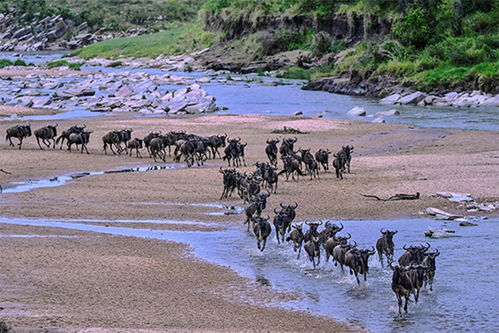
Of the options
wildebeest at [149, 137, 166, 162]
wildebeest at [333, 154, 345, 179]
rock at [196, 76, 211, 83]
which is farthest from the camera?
rock at [196, 76, 211, 83]

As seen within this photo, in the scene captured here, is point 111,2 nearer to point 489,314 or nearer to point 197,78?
point 197,78

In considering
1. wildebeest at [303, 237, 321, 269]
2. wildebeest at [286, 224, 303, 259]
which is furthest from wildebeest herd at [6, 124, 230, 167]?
wildebeest at [303, 237, 321, 269]

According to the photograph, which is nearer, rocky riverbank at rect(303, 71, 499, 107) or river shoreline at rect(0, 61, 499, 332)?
river shoreline at rect(0, 61, 499, 332)

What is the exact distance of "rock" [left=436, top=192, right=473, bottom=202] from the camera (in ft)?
76.6

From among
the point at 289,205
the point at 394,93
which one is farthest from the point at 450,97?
the point at 289,205

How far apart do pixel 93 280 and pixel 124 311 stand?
87.5 inches

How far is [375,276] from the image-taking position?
55.5 feet

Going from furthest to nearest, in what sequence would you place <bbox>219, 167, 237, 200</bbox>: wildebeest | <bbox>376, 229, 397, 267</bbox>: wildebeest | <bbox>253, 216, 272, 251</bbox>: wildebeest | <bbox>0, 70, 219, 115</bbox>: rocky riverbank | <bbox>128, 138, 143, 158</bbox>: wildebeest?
<bbox>0, 70, 219, 115</bbox>: rocky riverbank < <bbox>128, 138, 143, 158</bbox>: wildebeest < <bbox>219, 167, 237, 200</bbox>: wildebeest < <bbox>253, 216, 272, 251</bbox>: wildebeest < <bbox>376, 229, 397, 267</bbox>: wildebeest

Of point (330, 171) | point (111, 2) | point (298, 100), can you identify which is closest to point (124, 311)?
point (330, 171)

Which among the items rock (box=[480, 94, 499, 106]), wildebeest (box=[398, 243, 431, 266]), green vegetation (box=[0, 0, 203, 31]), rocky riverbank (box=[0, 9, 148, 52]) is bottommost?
wildebeest (box=[398, 243, 431, 266])

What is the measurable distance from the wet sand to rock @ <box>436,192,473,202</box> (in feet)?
1.10

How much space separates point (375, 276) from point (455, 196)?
7.58m

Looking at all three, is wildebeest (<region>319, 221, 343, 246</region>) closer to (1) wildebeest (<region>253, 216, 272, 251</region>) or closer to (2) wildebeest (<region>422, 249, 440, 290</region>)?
(1) wildebeest (<region>253, 216, 272, 251</region>)

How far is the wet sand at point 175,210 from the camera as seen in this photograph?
46.4ft
